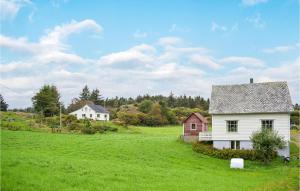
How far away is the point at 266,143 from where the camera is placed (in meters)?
39.5

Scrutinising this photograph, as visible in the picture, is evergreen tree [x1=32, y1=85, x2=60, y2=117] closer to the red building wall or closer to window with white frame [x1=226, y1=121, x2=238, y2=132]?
the red building wall

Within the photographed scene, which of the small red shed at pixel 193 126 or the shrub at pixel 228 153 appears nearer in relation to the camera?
the shrub at pixel 228 153

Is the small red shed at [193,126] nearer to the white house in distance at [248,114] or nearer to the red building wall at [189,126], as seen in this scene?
the red building wall at [189,126]

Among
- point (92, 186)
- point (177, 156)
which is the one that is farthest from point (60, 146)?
point (92, 186)

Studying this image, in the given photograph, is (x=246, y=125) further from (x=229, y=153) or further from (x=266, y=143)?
(x=266, y=143)

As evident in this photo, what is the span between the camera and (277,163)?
40938 mm

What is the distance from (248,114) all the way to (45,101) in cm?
5692

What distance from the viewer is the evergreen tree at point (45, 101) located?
89062 millimetres

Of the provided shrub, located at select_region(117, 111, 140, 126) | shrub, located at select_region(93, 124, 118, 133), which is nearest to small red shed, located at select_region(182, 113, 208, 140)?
shrub, located at select_region(93, 124, 118, 133)

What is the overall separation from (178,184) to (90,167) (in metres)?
6.11

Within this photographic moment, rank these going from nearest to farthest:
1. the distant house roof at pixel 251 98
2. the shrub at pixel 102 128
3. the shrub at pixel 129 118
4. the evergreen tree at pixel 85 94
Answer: the distant house roof at pixel 251 98, the shrub at pixel 102 128, the shrub at pixel 129 118, the evergreen tree at pixel 85 94

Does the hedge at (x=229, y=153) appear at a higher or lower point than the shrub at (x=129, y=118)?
lower

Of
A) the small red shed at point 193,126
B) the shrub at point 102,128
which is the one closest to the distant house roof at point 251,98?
the small red shed at point 193,126

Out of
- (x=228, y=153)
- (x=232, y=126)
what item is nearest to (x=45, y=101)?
(x=232, y=126)
